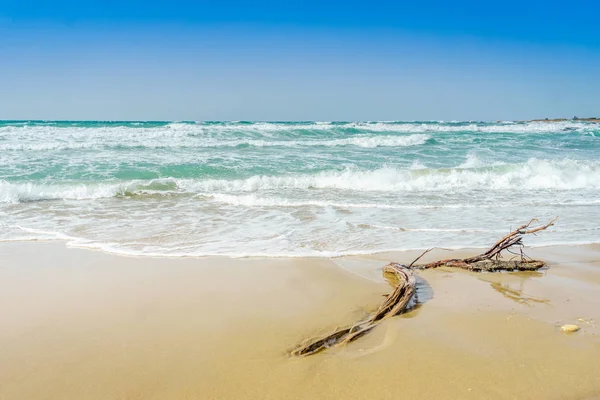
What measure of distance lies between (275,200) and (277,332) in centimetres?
600

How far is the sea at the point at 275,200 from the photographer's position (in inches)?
238

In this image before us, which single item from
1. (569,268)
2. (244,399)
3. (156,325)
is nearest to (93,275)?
(156,325)

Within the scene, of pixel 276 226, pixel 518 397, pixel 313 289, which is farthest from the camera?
pixel 276 226

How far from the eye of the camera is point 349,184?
38.3ft

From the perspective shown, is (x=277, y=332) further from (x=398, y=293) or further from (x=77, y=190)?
(x=77, y=190)

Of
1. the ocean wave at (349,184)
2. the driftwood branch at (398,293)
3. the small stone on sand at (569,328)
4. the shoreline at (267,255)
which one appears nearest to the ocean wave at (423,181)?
the ocean wave at (349,184)

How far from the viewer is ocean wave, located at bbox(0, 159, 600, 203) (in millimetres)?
9852

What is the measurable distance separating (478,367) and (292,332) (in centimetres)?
129

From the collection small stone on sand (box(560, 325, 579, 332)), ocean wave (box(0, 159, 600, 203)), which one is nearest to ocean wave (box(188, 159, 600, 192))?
ocean wave (box(0, 159, 600, 203))

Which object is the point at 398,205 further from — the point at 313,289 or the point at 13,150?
the point at 13,150

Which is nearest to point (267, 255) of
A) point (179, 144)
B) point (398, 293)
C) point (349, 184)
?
point (398, 293)

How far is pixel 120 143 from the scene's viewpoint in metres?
19.9

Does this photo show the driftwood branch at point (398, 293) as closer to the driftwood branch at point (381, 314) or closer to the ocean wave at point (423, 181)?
the driftwood branch at point (381, 314)

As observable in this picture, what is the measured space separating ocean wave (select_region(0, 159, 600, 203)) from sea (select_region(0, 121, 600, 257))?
0.12 ft
